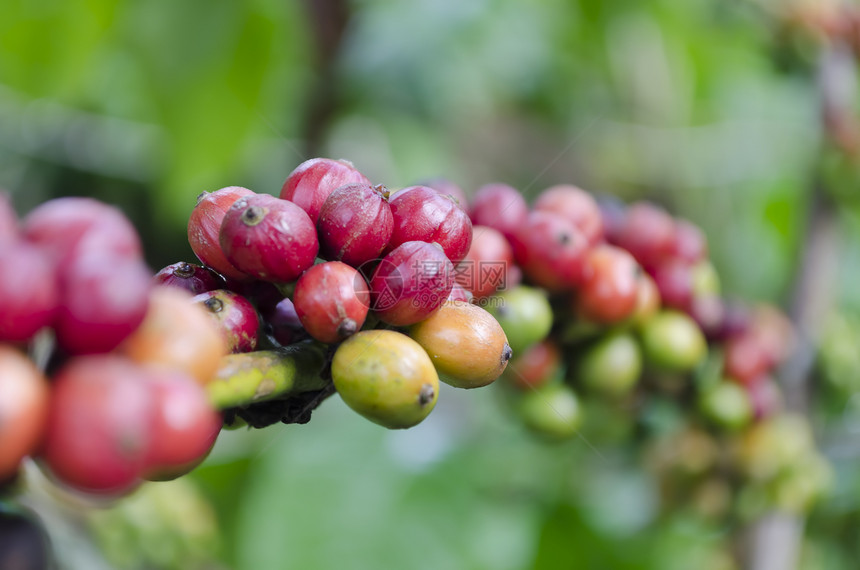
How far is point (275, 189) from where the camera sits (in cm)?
236

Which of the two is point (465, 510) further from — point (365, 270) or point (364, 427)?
point (365, 270)

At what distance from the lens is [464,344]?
47 centimetres

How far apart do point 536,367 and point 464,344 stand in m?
0.38

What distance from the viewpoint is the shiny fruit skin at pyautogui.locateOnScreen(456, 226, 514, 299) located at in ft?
2.01

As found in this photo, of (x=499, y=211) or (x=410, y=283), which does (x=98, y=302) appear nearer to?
(x=410, y=283)

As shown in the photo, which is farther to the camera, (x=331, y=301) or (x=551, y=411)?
(x=551, y=411)

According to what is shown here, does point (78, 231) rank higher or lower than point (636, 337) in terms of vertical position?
higher

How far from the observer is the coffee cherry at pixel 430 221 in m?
0.50

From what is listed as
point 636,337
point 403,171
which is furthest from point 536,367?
point 403,171

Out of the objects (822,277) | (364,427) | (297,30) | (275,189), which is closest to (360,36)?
(275,189)

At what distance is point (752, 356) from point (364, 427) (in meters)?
0.83


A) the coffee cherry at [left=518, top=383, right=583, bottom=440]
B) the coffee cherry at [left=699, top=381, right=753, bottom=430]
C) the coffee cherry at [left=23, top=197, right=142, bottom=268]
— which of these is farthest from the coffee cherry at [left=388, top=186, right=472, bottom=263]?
the coffee cherry at [left=699, top=381, right=753, bottom=430]

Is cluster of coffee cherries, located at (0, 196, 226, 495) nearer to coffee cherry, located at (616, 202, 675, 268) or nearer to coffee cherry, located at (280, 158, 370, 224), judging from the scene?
coffee cherry, located at (280, 158, 370, 224)

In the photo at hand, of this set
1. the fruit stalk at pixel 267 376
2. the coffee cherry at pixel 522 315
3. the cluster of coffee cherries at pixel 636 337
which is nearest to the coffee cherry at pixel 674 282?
the cluster of coffee cherries at pixel 636 337
